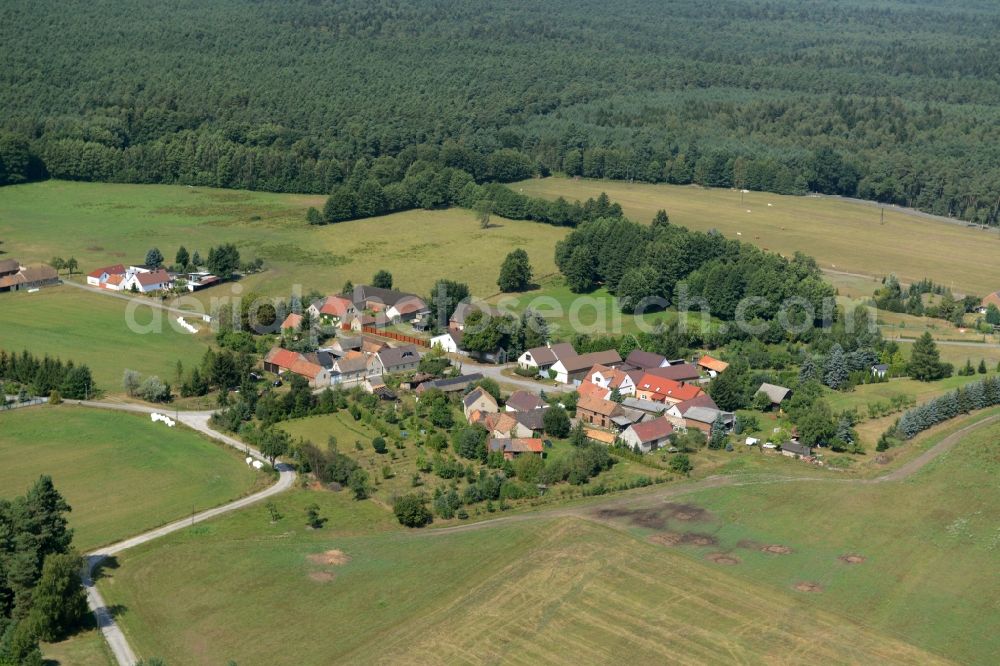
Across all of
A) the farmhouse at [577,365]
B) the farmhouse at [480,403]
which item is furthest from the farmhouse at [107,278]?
the farmhouse at [480,403]

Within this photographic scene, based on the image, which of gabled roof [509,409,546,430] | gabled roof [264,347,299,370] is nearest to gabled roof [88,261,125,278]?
gabled roof [264,347,299,370]

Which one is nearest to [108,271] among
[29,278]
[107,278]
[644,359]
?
[107,278]

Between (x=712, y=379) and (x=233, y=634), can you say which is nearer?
(x=233, y=634)

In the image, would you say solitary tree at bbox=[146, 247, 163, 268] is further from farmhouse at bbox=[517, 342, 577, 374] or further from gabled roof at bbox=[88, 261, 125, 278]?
farmhouse at bbox=[517, 342, 577, 374]

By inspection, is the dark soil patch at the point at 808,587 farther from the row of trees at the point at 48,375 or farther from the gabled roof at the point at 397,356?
the row of trees at the point at 48,375

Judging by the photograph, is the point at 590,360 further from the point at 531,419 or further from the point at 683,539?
the point at 683,539

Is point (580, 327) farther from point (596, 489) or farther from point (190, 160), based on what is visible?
point (190, 160)

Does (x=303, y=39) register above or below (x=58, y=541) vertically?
above

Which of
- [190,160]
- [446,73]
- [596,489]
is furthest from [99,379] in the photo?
[446,73]
